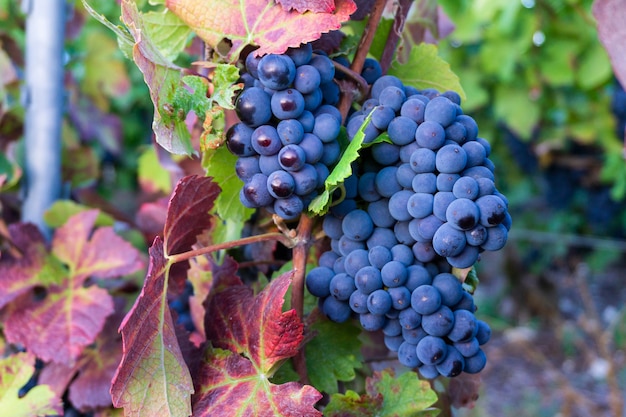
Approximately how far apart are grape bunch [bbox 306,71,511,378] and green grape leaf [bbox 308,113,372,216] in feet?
0.12

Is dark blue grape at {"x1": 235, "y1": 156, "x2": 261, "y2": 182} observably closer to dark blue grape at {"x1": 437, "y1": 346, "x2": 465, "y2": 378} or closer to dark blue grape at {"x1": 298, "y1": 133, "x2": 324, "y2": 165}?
dark blue grape at {"x1": 298, "y1": 133, "x2": 324, "y2": 165}

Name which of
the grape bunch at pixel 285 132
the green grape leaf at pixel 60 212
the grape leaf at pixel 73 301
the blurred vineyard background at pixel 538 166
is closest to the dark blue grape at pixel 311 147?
the grape bunch at pixel 285 132

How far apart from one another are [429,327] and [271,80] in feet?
0.73

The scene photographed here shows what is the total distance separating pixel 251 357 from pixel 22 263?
37cm

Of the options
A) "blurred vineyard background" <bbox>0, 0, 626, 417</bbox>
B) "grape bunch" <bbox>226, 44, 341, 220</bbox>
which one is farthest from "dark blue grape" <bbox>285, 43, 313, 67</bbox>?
"blurred vineyard background" <bbox>0, 0, 626, 417</bbox>

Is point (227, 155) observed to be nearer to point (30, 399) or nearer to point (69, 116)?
point (30, 399)

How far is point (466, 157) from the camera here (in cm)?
45

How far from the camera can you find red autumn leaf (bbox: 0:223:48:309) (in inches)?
26.0

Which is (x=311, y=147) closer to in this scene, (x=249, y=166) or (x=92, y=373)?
(x=249, y=166)

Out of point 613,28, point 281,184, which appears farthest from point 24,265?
point 613,28

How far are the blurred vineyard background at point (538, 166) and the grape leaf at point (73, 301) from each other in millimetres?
441

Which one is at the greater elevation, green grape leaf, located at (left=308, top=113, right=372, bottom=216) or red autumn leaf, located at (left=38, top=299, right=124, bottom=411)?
green grape leaf, located at (left=308, top=113, right=372, bottom=216)

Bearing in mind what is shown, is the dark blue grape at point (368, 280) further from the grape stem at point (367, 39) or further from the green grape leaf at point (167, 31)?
the green grape leaf at point (167, 31)

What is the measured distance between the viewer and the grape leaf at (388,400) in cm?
49
